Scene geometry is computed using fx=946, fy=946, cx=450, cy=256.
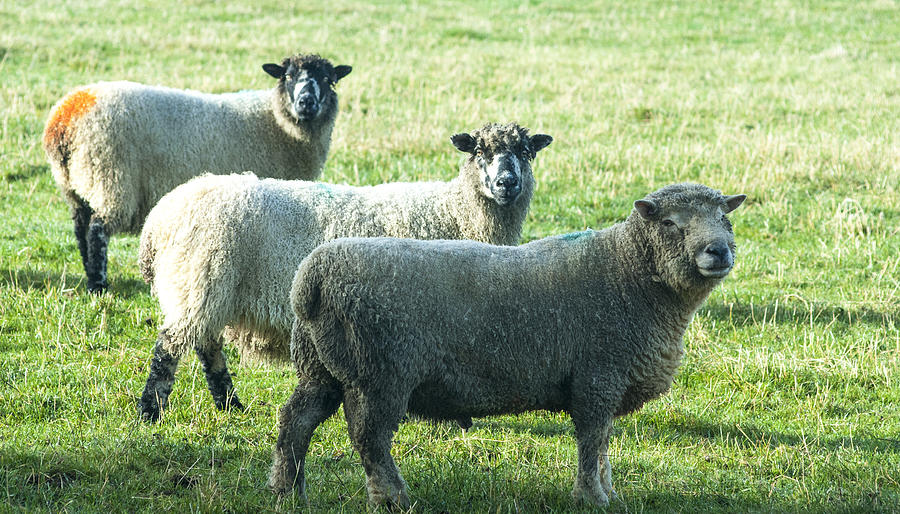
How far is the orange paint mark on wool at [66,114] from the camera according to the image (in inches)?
360

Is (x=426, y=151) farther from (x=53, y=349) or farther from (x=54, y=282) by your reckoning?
(x=53, y=349)

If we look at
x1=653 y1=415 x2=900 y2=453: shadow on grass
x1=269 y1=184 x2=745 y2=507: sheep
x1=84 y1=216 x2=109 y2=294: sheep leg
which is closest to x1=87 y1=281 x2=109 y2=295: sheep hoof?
x1=84 y1=216 x2=109 y2=294: sheep leg

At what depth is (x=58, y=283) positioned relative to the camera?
8.79 metres

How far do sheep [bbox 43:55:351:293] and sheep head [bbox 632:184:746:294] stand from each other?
5129mm

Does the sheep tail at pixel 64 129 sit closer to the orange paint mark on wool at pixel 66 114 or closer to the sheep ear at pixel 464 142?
the orange paint mark on wool at pixel 66 114

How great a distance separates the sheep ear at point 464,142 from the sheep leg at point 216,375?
223 cm

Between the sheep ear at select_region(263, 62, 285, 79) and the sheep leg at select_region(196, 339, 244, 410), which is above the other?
the sheep ear at select_region(263, 62, 285, 79)

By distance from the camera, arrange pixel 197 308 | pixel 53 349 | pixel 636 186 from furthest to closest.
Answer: pixel 636 186, pixel 53 349, pixel 197 308

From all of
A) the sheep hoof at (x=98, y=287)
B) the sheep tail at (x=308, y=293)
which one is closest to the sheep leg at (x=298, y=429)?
the sheep tail at (x=308, y=293)

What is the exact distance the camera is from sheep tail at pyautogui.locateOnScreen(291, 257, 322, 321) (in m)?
4.66

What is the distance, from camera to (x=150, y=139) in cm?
918

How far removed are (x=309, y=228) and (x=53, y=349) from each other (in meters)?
2.33

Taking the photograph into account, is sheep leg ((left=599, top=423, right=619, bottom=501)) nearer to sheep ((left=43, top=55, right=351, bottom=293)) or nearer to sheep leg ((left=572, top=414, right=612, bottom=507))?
sheep leg ((left=572, top=414, right=612, bottom=507))

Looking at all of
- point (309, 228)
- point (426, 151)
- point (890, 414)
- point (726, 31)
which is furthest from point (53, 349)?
point (726, 31)
